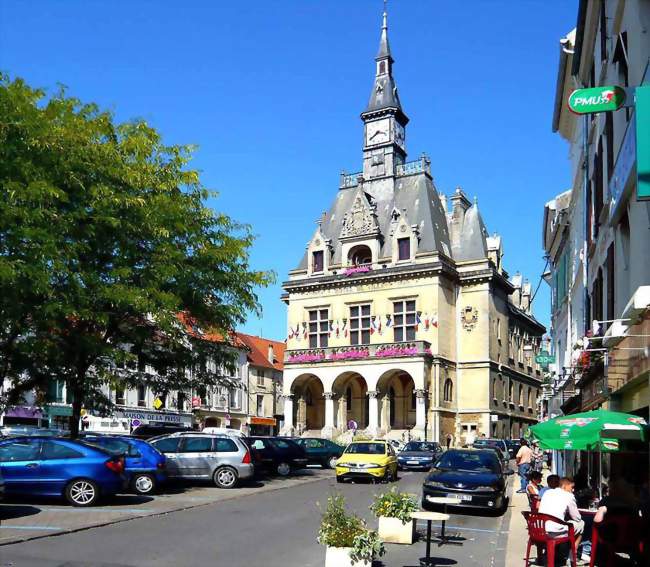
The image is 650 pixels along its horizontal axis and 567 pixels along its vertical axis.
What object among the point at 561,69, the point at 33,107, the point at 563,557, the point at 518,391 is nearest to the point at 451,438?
the point at 518,391

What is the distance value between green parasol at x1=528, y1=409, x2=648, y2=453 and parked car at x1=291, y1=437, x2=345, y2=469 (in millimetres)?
22369

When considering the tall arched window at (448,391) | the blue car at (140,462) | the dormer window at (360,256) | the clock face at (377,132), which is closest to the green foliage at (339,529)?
the blue car at (140,462)

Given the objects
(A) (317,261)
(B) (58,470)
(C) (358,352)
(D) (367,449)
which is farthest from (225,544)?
(A) (317,261)

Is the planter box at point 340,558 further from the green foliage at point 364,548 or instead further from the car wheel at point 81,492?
the car wheel at point 81,492

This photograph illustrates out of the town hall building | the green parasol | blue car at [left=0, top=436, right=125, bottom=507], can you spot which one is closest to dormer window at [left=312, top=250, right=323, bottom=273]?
the town hall building

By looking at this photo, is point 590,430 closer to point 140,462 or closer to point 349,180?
point 140,462

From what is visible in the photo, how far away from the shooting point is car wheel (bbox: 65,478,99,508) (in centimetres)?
1655

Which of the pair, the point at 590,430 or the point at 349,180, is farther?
the point at 349,180

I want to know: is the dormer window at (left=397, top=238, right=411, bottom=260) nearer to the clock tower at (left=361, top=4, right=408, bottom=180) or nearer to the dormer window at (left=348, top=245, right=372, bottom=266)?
the dormer window at (left=348, top=245, right=372, bottom=266)

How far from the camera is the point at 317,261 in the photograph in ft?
206

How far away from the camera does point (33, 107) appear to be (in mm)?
20344

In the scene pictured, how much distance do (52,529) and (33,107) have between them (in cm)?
1166

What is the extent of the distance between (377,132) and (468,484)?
169ft

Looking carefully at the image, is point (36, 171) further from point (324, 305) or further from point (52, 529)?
point (324, 305)
